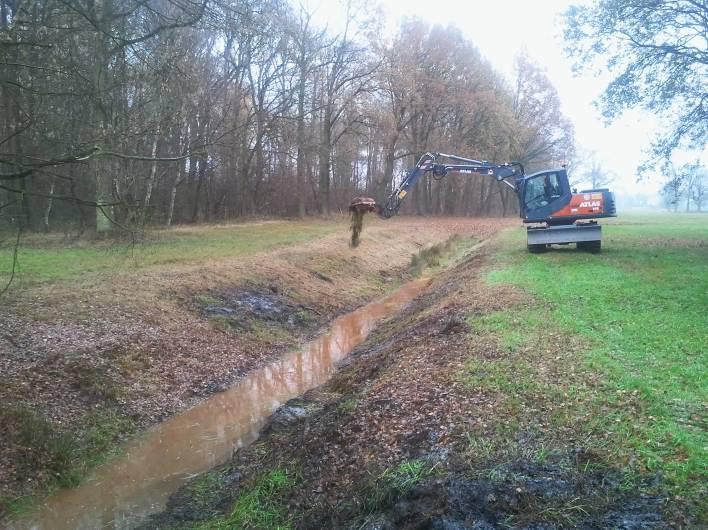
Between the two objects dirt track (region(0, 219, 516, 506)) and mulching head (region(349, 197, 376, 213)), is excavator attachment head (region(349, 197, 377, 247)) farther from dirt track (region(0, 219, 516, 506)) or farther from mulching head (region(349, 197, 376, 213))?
dirt track (region(0, 219, 516, 506))

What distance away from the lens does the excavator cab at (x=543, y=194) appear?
1889 cm

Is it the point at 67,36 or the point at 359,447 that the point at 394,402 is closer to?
the point at 359,447

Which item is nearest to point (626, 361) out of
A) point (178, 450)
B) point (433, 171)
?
point (178, 450)

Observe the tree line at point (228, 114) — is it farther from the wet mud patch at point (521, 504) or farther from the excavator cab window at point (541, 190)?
the excavator cab window at point (541, 190)

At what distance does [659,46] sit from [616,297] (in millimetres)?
11204

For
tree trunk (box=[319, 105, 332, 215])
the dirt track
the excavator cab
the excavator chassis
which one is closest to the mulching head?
the dirt track

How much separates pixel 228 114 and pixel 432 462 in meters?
28.8

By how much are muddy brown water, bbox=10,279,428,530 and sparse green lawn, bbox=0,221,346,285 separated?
2.91 meters

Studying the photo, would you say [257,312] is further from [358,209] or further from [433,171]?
[433,171]

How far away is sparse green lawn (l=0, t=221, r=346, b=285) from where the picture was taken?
511 inches

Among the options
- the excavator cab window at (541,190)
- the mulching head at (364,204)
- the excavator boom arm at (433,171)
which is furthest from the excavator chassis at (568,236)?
the mulching head at (364,204)

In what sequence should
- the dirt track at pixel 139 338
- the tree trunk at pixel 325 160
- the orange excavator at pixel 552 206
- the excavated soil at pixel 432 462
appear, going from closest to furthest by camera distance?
the excavated soil at pixel 432 462
the dirt track at pixel 139 338
the orange excavator at pixel 552 206
the tree trunk at pixel 325 160

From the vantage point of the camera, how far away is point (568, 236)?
1878 cm

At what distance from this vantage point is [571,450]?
214 inches
